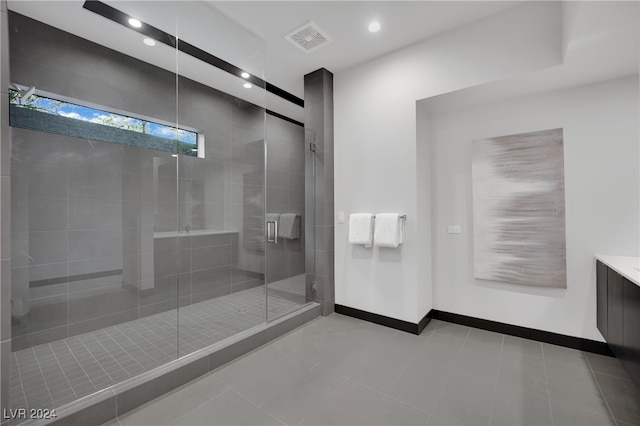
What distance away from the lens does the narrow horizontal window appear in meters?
2.12

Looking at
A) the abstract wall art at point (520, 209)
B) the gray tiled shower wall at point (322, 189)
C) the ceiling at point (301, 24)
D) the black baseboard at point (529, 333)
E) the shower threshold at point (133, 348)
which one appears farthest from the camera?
the gray tiled shower wall at point (322, 189)

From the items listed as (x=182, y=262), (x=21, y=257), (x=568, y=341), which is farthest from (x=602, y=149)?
(x=21, y=257)

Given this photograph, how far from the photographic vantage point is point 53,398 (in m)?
1.62

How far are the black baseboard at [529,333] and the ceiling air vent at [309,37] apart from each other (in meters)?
3.03

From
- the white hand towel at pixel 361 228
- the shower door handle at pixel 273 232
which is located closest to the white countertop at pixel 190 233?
the shower door handle at pixel 273 232

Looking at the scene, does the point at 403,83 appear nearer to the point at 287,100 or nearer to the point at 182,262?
the point at 287,100

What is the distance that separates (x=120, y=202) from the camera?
2699 mm

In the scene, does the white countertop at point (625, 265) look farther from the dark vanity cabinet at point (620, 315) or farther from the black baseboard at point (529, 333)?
the black baseboard at point (529, 333)

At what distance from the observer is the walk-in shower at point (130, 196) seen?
210cm

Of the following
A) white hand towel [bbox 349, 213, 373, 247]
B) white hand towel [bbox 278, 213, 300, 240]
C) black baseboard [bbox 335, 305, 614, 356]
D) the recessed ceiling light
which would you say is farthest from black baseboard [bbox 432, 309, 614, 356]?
the recessed ceiling light

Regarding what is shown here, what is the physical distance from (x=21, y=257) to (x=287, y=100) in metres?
3.24

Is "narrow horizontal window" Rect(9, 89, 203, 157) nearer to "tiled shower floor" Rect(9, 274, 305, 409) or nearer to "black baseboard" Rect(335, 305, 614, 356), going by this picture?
"tiled shower floor" Rect(9, 274, 305, 409)

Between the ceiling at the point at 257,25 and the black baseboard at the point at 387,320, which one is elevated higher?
the ceiling at the point at 257,25

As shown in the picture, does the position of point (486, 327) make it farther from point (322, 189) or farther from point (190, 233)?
point (190, 233)
